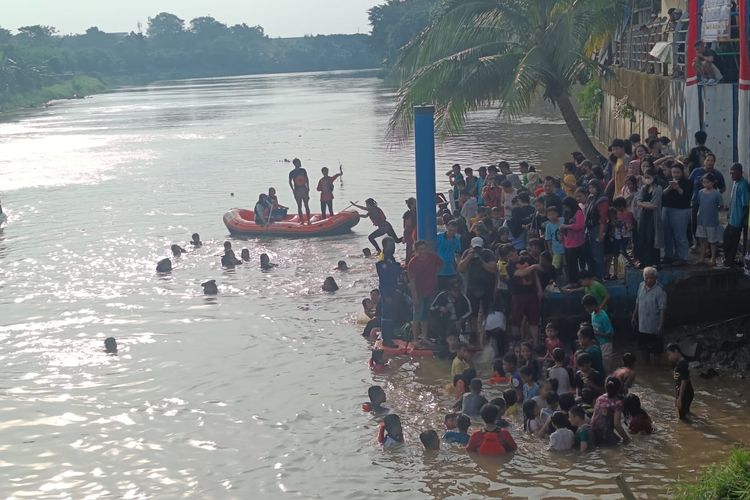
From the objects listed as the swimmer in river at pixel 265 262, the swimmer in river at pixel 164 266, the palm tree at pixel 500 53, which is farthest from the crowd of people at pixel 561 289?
the swimmer in river at pixel 164 266

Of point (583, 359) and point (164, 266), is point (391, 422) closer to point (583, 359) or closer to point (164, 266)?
point (583, 359)

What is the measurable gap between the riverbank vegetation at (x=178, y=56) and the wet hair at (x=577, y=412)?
101 metres

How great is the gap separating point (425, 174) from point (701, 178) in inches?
140

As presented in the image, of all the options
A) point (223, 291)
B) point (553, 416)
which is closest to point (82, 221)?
point (223, 291)

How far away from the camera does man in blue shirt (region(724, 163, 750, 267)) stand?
11.8 m

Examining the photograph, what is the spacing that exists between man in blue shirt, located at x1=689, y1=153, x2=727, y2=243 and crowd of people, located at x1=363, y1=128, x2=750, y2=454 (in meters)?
0.02

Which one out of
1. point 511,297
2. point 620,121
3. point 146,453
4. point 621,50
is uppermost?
point 621,50

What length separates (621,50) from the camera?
26.8 meters

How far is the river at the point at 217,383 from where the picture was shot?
10.3 metres

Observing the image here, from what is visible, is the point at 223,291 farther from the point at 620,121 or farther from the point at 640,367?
the point at 620,121

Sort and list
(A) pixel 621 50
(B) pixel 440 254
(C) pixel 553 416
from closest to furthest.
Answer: (C) pixel 553 416, (B) pixel 440 254, (A) pixel 621 50

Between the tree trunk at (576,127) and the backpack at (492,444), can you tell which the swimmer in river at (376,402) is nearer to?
the backpack at (492,444)

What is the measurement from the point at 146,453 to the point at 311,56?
552 feet

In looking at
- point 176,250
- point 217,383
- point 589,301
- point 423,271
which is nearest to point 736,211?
point 589,301
